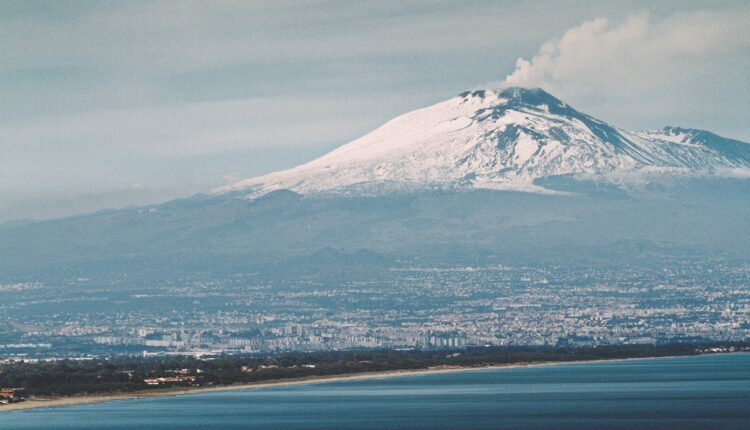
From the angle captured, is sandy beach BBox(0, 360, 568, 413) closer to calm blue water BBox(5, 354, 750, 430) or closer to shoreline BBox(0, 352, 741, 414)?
shoreline BBox(0, 352, 741, 414)

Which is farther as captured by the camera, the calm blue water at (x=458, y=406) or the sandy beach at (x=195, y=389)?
the sandy beach at (x=195, y=389)

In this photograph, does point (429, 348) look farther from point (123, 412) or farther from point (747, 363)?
point (123, 412)

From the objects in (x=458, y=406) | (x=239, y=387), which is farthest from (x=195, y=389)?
(x=458, y=406)

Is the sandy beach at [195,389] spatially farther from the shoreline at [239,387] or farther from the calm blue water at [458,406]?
the calm blue water at [458,406]

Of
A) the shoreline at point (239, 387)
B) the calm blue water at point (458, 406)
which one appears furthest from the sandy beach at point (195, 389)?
the calm blue water at point (458, 406)

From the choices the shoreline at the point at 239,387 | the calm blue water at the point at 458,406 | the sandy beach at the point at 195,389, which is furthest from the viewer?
the shoreline at the point at 239,387

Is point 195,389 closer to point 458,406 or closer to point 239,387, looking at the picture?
point 239,387

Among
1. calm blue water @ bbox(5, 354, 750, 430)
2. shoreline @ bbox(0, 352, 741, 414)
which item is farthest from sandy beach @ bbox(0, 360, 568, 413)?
calm blue water @ bbox(5, 354, 750, 430)

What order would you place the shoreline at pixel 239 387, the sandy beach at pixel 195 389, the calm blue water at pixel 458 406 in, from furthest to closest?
the shoreline at pixel 239 387
the sandy beach at pixel 195 389
the calm blue water at pixel 458 406

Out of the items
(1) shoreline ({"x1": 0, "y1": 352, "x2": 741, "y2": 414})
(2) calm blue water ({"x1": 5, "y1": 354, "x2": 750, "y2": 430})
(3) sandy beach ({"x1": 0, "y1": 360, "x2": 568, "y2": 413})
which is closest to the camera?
(2) calm blue water ({"x1": 5, "y1": 354, "x2": 750, "y2": 430})
